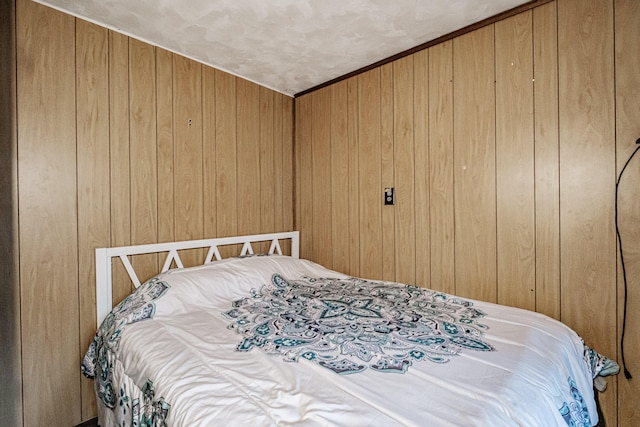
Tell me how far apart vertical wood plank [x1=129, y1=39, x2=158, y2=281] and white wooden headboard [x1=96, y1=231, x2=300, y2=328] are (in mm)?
56

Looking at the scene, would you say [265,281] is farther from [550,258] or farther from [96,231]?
[550,258]

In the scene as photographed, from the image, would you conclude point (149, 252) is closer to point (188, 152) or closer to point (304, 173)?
point (188, 152)

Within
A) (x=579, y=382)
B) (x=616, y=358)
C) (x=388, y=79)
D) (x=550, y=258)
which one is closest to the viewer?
(x=579, y=382)

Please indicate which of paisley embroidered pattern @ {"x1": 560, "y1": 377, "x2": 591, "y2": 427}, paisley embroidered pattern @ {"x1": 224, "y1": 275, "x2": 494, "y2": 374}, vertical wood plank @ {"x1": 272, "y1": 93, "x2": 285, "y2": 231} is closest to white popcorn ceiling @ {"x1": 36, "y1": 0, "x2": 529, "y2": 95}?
vertical wood plank @ {"x1": 272, "y1": 93, "x2": 285, "y2": 231}

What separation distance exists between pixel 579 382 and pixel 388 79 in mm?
2087

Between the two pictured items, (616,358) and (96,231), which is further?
(96,231)

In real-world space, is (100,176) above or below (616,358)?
above

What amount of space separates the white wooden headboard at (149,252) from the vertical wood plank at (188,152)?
2.5 inches

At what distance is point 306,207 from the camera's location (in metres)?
2.97

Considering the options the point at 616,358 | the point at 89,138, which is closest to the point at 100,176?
the point at 89,138

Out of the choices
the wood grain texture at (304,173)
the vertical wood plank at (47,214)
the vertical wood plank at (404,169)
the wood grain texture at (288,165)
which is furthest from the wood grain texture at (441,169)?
the vertical wood plank at (47,214)

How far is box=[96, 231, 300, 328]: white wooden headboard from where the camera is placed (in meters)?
1.85

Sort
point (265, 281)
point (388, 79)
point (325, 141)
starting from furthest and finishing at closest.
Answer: point (325, 141), point (388, 79), point (265, 281)

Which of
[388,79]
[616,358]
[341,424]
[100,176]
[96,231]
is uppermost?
[388,79]
